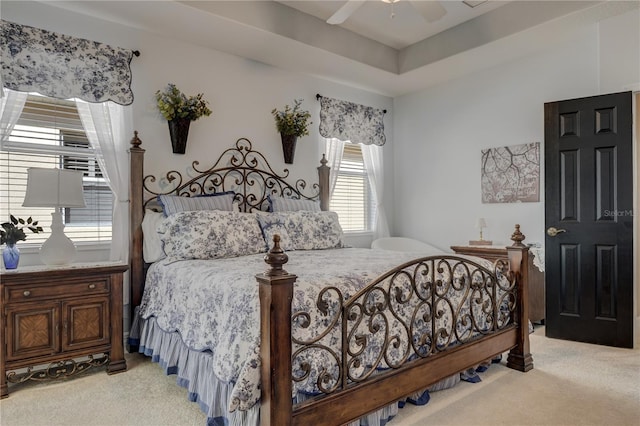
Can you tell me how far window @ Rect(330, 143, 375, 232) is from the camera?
16.3ft

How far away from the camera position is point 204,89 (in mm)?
3723

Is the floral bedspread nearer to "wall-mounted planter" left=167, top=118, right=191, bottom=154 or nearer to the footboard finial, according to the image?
the footboard finial

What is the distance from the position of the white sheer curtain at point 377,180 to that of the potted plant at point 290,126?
1.20 metres

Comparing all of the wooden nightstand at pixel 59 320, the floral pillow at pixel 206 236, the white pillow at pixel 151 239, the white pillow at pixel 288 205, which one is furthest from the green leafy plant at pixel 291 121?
the wooden nightstand at pixel 59 320

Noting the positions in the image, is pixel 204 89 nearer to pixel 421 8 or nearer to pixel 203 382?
pixel 421 8

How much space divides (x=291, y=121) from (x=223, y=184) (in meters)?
1.01

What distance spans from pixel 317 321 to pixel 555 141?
10.0ft

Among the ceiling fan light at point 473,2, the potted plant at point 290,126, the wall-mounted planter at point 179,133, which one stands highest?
the ceiling fan light at point 473,2

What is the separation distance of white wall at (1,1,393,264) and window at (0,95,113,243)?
0.36 meters

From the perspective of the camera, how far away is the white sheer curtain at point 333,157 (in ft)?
15.5

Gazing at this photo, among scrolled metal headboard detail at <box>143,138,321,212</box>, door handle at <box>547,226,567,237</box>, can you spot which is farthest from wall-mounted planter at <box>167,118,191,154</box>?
door handle at <box>547,226,567,237</box>

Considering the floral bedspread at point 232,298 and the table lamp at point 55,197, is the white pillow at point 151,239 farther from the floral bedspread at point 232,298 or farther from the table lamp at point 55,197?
the table lamp at point 55,197

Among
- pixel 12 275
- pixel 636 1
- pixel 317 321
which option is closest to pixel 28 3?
pixel 12 275

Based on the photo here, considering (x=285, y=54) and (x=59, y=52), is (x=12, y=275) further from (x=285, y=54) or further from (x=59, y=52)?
(x=285, y=54)
